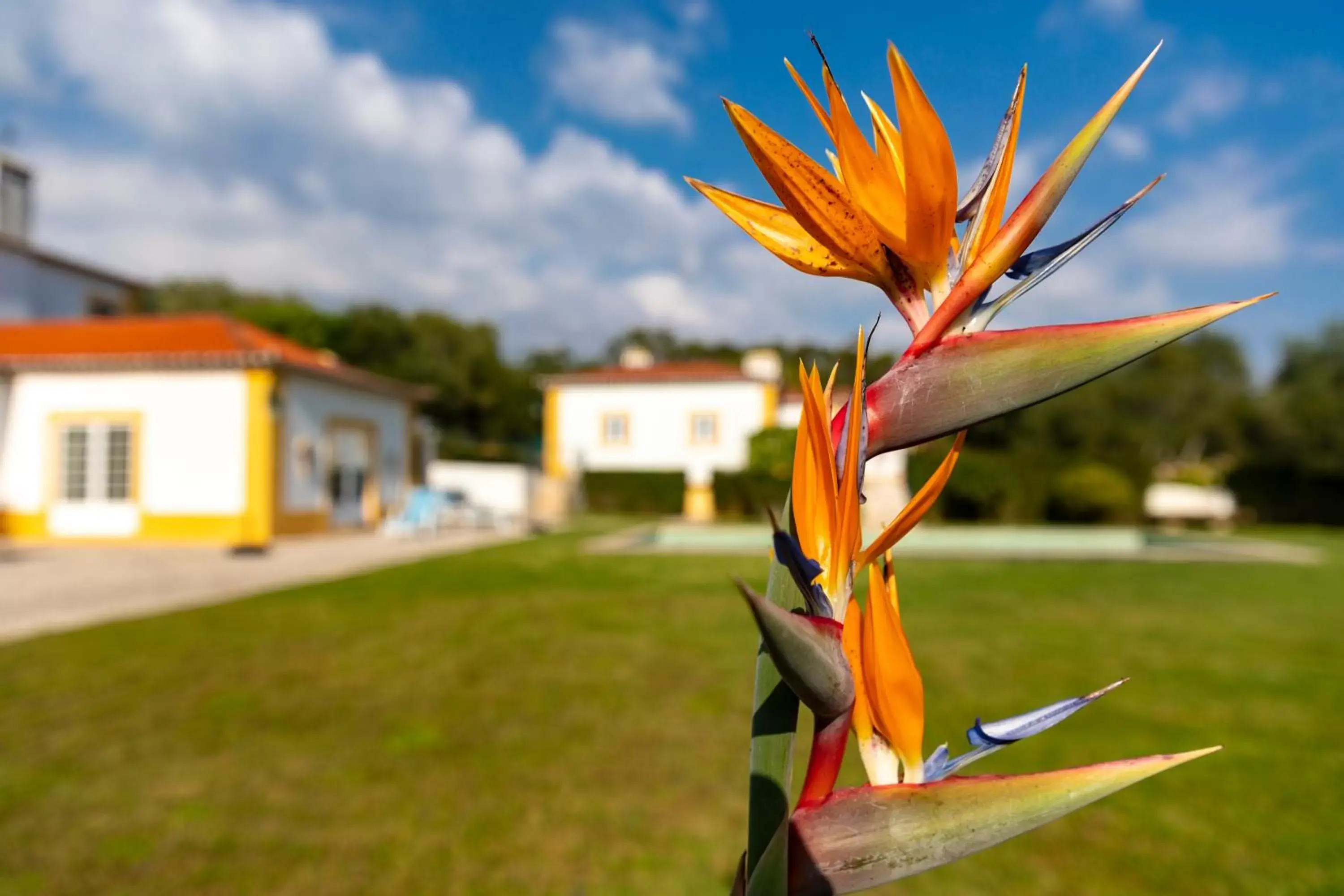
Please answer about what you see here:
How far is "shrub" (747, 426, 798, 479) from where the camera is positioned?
2141 cm

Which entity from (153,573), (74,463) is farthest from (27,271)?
(153,573)

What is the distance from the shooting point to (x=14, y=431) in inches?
622

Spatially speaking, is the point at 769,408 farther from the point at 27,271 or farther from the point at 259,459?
the point at 27,271

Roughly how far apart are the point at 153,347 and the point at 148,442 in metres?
2.26

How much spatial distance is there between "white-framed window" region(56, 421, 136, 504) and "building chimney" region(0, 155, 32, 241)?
23.2 ft

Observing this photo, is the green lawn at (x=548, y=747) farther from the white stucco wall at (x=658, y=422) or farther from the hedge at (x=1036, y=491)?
the white stucco wall at (x=658, y=422)

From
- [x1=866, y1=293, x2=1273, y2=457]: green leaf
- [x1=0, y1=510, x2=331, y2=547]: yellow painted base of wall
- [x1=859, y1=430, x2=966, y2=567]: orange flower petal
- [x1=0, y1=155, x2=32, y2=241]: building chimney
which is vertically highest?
[x1=0, y1=155, x2=32, y2=241]: building chimney

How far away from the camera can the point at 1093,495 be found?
2239cm

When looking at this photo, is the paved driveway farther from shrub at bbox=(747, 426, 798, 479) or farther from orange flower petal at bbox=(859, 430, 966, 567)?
orange flower petal at bbox=(859, 430, 966, 567)

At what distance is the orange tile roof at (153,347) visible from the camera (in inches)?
617

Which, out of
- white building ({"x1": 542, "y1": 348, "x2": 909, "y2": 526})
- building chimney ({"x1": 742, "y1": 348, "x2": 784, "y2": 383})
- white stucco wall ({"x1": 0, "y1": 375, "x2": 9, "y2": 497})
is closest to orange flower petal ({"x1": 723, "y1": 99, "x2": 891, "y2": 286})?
white stucco wall ({"x1": 0, "y1": 375, "x2": 9, "y2": 497})

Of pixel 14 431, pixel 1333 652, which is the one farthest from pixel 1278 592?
pixel 14 431

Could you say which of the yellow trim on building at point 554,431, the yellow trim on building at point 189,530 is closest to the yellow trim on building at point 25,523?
the yellow trim on building at point 189,530

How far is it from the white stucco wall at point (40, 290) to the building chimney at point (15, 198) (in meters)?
0.66
